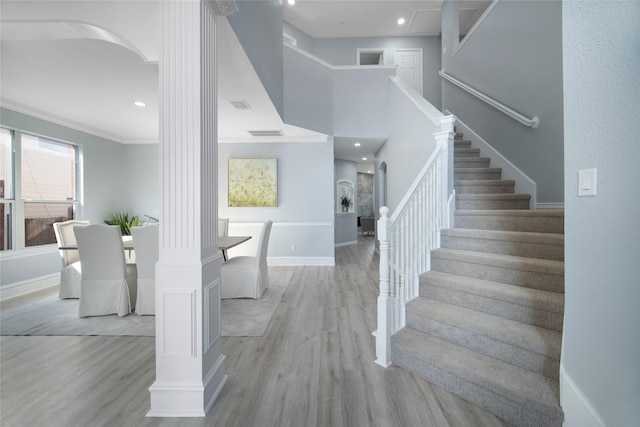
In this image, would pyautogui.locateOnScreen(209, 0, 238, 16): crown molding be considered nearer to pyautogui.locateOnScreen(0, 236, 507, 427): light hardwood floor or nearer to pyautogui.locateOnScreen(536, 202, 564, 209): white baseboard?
pyautogui.locateOnScreen(0, 236, 507, 427): light hardwood floor

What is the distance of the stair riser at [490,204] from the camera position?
9.74ft

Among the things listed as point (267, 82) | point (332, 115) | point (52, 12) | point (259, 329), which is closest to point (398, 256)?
point (259, 329)

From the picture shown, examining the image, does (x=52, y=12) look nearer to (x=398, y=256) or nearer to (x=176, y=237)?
(x=176, y=237)

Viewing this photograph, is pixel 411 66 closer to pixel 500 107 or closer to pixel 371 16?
pixel 371 16

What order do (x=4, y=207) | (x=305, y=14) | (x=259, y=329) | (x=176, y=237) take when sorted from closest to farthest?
(x=176, y=237)
(x=259, y=329)
(x=4, y=207)
(x=305, y=14)

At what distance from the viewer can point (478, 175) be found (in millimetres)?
3561

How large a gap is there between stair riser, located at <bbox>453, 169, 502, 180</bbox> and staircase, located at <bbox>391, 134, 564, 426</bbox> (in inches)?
37.5

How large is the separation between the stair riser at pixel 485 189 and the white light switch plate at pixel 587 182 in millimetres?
2111

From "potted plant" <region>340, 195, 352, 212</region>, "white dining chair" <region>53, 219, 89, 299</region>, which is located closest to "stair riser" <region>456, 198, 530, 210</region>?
"white dining chair" <region>53, 219, 89, 299</region>

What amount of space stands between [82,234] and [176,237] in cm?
207

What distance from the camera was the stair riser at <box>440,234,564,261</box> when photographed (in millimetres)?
2023

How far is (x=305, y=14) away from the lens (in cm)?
627

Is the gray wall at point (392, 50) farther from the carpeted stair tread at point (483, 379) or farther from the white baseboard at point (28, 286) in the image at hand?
the white baseboard at point (28, 286)

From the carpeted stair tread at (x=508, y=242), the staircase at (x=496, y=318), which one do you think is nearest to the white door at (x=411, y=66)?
the staircase at (x=496, y=318)
